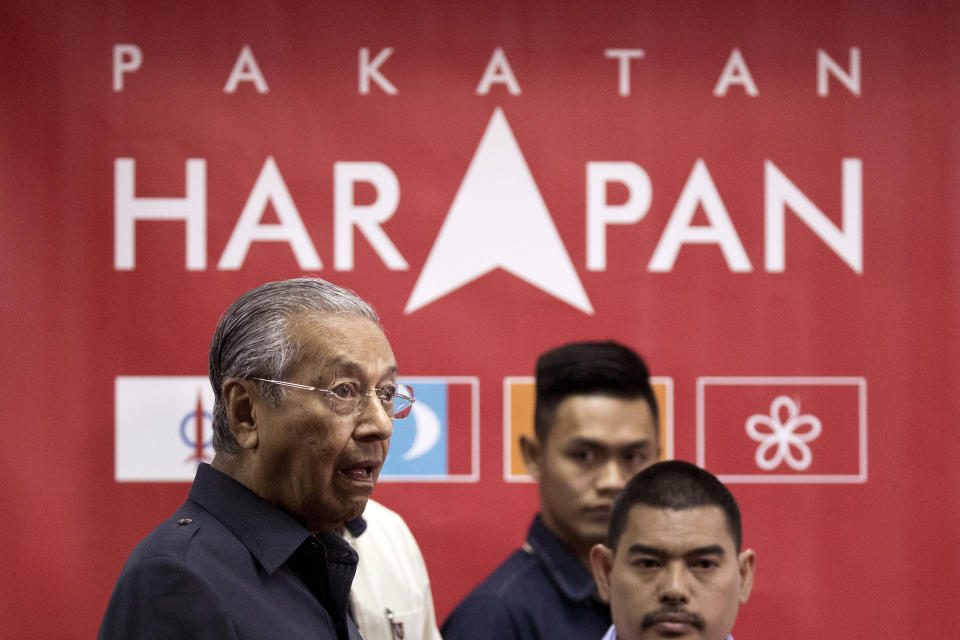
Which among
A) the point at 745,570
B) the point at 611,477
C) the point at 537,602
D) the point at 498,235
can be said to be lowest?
the point at 537,602

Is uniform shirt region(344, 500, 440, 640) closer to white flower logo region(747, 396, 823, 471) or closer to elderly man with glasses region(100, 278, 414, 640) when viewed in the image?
elderly man with glasses region(100, 278, 414, 640)

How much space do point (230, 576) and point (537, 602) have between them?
→ 0.94 metres

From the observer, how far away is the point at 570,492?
7.02 ft

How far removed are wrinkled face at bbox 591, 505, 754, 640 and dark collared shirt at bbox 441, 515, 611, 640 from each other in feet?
0.75

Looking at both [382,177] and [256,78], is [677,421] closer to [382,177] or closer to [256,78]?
[382,177]

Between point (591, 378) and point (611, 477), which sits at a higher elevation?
point (591, 378)

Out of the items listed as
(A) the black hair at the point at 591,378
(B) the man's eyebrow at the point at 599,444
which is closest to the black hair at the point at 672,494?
(B) the man's eyebrow at the point at 599,444

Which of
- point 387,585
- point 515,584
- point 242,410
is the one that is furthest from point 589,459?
point 242,410

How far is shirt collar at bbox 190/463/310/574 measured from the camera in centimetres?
134

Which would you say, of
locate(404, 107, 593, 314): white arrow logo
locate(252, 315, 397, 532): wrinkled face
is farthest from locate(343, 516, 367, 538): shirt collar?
locate(404, 107, 593, 314): white arrow logo

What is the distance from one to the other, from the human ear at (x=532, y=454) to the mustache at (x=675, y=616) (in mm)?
540

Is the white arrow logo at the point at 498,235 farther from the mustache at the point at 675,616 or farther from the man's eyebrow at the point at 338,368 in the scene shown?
the man's eyebrow at the point at 338,368

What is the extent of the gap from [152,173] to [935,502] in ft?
7.06

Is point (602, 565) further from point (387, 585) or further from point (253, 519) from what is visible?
point (253, 519)
